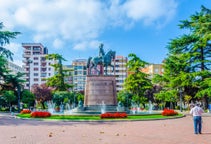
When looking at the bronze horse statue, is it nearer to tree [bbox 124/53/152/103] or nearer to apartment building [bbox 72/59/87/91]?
tree [bbox 124/53/152/103]

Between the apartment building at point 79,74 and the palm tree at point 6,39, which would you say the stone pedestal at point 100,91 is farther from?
the apartment building at point 79,74

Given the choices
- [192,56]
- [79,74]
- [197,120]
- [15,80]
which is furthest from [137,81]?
[79,74]

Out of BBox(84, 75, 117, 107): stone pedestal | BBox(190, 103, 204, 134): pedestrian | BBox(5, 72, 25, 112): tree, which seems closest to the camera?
BBox(190, 103, 204, 134): pedestrian

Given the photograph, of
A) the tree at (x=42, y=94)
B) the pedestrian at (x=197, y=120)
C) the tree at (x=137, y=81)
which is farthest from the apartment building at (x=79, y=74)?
the pedestrian at (x=197, y=120)

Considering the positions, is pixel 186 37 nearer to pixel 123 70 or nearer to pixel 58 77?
pixel 58 77

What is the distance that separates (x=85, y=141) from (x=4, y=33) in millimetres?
27488

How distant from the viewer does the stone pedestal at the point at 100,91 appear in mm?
29469

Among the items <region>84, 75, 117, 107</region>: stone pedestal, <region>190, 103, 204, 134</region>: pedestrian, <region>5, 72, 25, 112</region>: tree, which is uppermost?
<region>5, 72, 25, 112</region>: tree

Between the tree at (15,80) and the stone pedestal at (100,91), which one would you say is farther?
the tree at (15,80)

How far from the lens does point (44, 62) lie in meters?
106

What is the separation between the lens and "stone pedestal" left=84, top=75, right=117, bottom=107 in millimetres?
29469

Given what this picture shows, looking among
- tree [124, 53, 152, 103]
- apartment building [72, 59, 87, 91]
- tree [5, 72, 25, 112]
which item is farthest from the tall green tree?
apartment building [72, 59, 87, 91]

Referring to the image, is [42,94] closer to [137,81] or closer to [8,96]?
[8,96]

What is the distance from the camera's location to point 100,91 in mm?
29719
